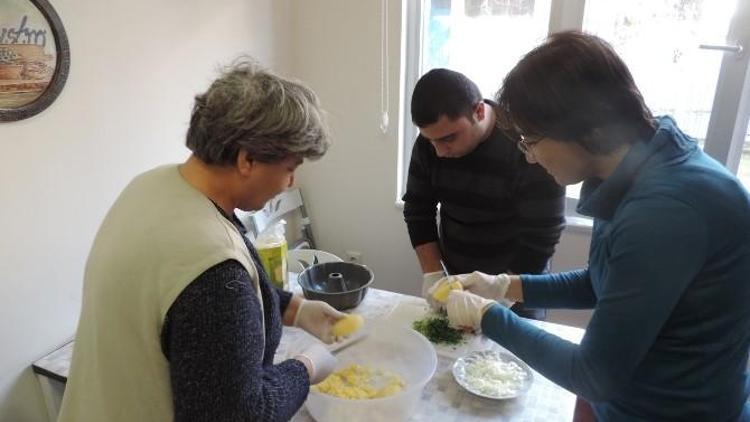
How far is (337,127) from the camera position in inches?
100

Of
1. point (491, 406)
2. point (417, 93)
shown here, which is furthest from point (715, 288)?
point (417, 93)

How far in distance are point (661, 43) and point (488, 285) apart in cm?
142

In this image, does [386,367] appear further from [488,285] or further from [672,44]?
[672,44]

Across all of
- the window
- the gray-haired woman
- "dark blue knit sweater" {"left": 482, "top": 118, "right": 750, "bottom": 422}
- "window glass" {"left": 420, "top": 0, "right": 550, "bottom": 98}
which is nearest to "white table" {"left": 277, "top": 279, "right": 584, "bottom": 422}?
"dark blue knit sweater" {"left": 482, "top": 118, "right": 750, "bottom": 422}

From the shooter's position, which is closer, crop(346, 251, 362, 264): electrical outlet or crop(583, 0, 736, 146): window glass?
crop(583, 0, 736, 146): window glass

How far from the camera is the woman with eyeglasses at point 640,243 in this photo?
0.73 m

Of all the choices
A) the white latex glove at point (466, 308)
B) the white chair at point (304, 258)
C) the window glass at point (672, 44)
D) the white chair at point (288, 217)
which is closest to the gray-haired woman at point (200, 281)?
the white latex glove at point (466, 308)

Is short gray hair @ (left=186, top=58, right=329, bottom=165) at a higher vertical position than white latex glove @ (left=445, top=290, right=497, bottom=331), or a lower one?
higher

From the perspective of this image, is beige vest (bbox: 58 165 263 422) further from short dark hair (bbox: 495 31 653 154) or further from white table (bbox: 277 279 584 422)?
short dark hair (bbox: 495 31 653 154)

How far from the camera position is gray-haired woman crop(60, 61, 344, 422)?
71 centimetres

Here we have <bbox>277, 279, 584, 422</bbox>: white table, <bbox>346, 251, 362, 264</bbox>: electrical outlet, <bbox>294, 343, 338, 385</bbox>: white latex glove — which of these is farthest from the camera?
<bbox>346, 251, 362, 264</bbox>: electrical outlet

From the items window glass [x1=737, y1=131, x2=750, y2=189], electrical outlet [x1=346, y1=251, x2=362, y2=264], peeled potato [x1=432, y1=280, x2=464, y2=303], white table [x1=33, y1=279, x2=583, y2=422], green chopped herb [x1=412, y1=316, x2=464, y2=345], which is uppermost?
window glass [x1=737, y1=131, x2=750, y2=189]

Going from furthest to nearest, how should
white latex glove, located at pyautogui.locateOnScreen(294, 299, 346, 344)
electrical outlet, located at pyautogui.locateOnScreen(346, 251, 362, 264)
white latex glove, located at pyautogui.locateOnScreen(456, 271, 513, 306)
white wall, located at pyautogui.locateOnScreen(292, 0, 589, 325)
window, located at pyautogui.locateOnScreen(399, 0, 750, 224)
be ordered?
1. electrical outlet, located at pyautogui.locateOnScreen(346, 251, 362, 264)
2. white wall, located at pyautogui.locateOnScreen(292, 0, 589, 325)
3. window, located at pyautogui.locateOnScreen(399, 0, 750, 224)
4. white latex glove, located at pyautogui.locateOnScreen(456, 271, 513, 306)
5. white latex glove, located at pyautogui.locateOnScreen(294, 299, 346, 344)

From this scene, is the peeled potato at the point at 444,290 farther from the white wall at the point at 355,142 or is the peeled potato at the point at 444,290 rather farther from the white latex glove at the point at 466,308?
the white wall at the point at 355,142
